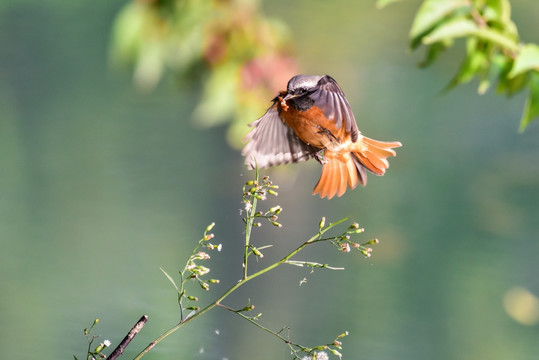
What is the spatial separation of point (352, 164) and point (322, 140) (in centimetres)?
3

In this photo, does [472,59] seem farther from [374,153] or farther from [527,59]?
[374,153]

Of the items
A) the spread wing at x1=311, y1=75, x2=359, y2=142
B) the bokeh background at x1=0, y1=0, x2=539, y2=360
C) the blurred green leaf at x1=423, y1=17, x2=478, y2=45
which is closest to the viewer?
the spread wing at x1=311, y1=75, x2=359, y2=142

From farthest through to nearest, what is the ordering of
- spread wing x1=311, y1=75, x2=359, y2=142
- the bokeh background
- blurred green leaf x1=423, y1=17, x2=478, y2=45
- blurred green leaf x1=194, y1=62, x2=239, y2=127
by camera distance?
1. the bokeh background
2. blurred green leaf x1=194, y1=62, x2=239, y2=127
3. blurred green leaf x1=423, y1=17, x2=478, y2=45
4. spread wing x1=311, y1=75, x2=359, y2=142

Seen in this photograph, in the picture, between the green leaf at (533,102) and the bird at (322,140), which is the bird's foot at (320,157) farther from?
the green leaf at (533,102)

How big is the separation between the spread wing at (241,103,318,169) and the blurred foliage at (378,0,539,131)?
0.60 ft

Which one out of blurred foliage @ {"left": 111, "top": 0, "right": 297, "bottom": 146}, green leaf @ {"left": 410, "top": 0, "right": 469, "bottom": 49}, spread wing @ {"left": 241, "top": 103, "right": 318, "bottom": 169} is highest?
blurred foliage @ {"left": 111, "top": 0, "right": 297, "bottom": 146}

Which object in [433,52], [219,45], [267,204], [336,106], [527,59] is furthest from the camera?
[267,204]

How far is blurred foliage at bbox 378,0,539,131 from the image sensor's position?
55 cm

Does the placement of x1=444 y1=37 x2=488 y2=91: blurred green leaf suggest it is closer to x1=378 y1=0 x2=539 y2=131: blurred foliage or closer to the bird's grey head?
x1=378 y1=0 x2=539 y2=131: blurred foliage

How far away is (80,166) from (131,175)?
208 millimetres

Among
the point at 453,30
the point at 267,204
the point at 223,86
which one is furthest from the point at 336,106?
the point at 267,204

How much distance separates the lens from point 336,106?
0.33 m

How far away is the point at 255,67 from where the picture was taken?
0.96 m

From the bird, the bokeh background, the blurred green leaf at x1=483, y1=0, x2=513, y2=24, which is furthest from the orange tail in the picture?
the bokeh background
